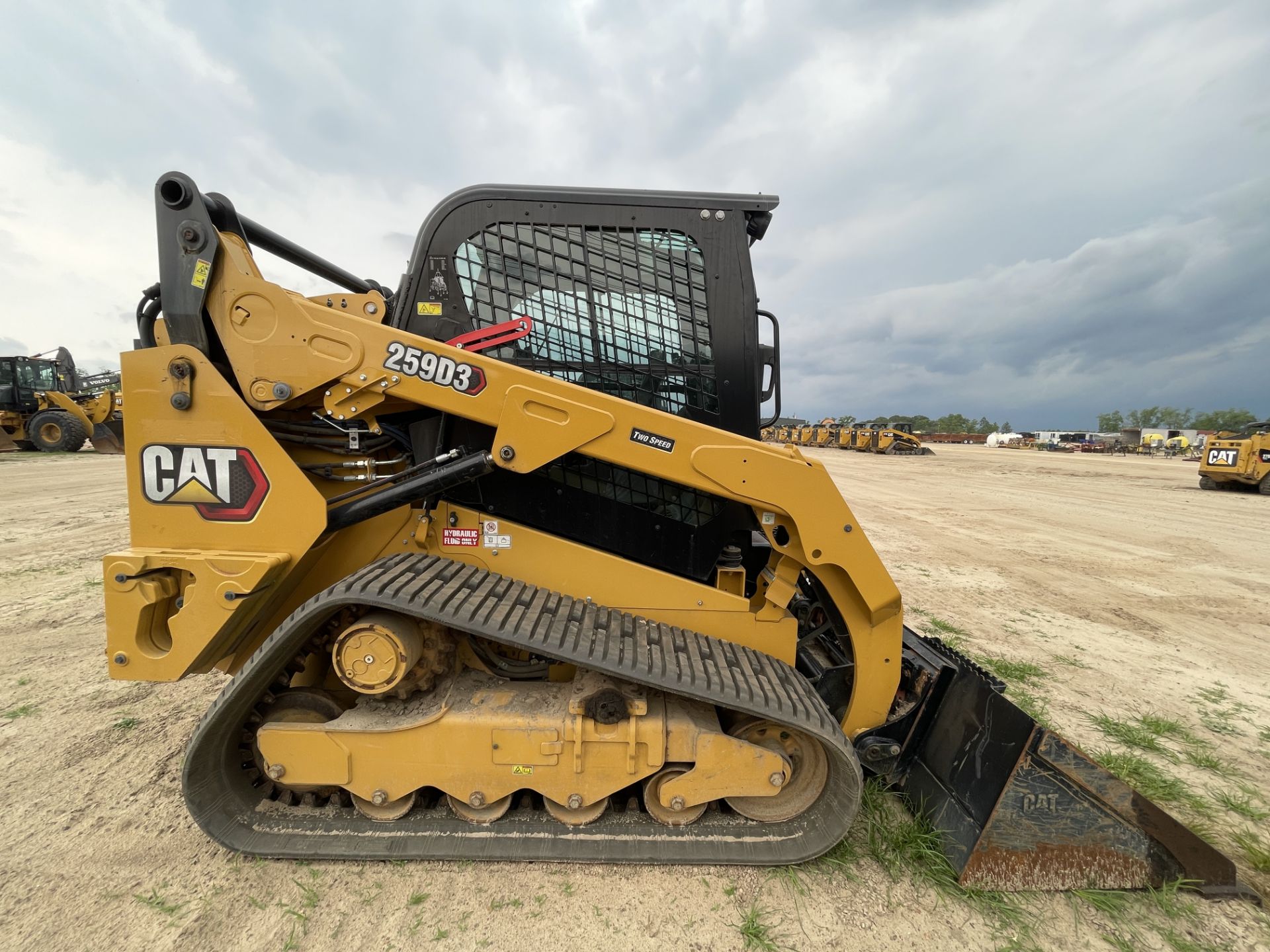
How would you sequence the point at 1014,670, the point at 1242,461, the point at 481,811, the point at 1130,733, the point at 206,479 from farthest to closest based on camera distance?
the point at 1242,461 < the point at 1014,670 < the point at 1130,733 < the point at 481,811 < the point at 206,479

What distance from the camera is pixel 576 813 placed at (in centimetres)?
229

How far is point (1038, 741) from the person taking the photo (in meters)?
2.06

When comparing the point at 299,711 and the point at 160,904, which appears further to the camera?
the point at 299,711

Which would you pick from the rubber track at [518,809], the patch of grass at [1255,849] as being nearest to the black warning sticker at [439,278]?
the rubber track at [518,809]

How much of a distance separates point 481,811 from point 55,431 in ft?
82.4

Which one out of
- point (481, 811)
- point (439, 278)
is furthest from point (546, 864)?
point (439, 278)

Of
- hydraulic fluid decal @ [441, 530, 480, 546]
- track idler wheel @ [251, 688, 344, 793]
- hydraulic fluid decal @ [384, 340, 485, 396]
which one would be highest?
hydraulic fluid decal @ [384, 340, 485, 396]

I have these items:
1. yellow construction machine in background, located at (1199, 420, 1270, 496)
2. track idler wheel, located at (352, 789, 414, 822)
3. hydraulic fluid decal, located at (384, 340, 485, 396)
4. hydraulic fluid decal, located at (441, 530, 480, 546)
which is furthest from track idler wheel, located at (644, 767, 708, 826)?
yellow construction machine in background, located at (1199, 420, 1270, 496)

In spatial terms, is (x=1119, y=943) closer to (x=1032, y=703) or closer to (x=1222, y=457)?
(x=1032, y=703)

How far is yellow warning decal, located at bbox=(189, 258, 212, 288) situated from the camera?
211 centimetres

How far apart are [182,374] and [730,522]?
7.94 ft

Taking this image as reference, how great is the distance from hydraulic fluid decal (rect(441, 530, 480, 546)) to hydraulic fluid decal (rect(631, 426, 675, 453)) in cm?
91

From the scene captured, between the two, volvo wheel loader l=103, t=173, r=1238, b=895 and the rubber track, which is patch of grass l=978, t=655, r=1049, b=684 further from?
the rubber track

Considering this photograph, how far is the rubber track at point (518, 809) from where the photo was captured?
2027mm
